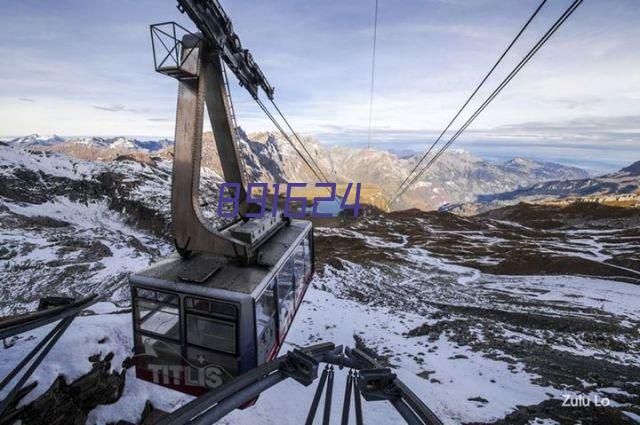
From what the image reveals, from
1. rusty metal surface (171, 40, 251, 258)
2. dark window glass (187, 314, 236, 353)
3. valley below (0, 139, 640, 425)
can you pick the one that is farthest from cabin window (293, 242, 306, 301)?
valley below (0, 139, 640, 425)

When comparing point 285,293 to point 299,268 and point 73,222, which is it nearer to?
point 299,268

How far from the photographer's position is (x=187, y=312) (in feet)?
22.9

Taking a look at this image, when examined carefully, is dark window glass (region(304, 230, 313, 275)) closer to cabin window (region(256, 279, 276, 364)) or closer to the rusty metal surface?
cabin window (region(256, 279, 276, 364))

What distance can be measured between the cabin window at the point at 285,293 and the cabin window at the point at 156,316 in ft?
8.67

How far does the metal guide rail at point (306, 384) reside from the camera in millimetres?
2920

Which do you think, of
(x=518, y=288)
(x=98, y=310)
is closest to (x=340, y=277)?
(x=518, y=288)

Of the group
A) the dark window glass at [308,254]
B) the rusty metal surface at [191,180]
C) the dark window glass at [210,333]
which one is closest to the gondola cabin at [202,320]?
the dark window glass at [210,333]

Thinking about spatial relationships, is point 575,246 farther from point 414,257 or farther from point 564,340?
point 564,340

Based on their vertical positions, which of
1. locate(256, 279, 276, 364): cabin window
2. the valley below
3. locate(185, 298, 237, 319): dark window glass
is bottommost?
the valley below

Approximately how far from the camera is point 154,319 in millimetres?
7352

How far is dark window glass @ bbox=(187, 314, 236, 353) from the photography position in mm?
6681

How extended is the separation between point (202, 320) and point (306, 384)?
427cm

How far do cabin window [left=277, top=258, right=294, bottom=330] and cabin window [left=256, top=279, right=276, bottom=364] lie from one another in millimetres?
511

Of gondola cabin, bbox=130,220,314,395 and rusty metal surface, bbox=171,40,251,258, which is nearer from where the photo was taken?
gondola cabin, bbox=130,220,314,395
